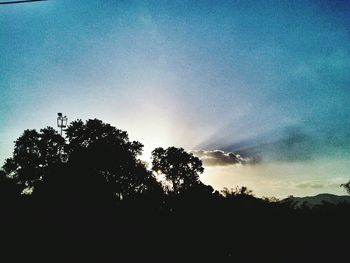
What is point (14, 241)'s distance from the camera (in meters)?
17.9

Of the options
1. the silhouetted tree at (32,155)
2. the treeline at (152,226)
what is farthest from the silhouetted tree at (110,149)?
the treeline at (152,226)

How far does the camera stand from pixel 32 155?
55875 mm

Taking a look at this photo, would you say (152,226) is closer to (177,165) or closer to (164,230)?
(164,230)

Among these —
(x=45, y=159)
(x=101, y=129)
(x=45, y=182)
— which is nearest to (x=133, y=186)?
(x=101, y=129)

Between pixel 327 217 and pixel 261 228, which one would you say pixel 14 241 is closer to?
pixel 261 228

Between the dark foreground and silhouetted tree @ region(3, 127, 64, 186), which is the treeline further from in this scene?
silhouetted tree @ region(3, 127, 64, 186)

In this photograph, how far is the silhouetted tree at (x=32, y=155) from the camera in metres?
54.8

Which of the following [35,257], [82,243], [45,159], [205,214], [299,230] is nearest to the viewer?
[35,257]

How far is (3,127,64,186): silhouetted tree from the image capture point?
54.8m

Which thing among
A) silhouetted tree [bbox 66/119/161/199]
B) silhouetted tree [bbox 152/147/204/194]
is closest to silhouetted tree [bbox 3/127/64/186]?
silhouetted tree [bbox 66/119/161/199]

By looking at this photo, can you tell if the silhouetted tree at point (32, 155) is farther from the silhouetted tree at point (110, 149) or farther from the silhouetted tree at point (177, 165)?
the silhouetted tree at point (177, 165)

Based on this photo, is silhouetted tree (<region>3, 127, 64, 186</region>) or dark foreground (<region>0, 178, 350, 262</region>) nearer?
dark foreground (<region>0, 178, 350, 262</region>)

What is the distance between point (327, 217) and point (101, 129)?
46319 mm

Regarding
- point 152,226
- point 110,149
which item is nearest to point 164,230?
point 152,226
